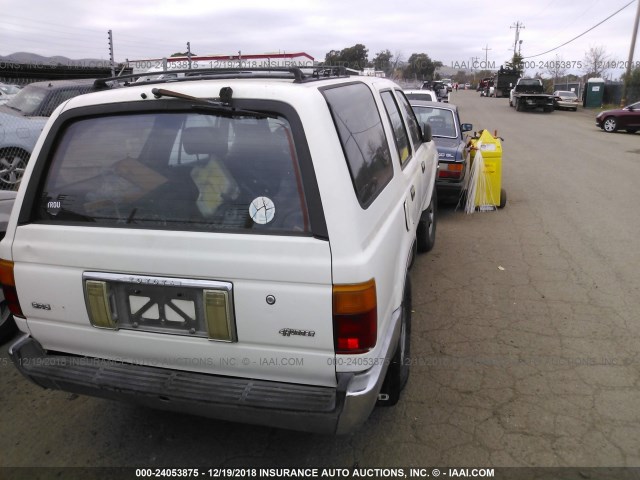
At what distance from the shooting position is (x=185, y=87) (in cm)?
229

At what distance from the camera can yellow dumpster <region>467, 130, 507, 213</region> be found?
7.23m

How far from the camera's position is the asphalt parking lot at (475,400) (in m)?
2.68

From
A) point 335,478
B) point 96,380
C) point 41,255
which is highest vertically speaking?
point 41,255

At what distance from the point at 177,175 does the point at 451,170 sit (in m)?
5.53

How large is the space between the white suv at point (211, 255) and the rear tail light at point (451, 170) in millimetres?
4802

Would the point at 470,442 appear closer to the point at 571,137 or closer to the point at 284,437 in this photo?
the point at 284,437

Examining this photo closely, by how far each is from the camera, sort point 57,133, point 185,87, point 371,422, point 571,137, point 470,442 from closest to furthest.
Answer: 1. point 185,87
2. point 57,133
3. point 470,442
4. point 371,422
5. point 571,137

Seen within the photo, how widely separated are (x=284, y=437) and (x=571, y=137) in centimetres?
1762

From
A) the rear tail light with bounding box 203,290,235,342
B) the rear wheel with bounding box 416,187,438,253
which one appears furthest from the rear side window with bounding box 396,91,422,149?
the rear tail light with bounding box 203,290,235,342

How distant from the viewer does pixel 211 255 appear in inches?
83.4

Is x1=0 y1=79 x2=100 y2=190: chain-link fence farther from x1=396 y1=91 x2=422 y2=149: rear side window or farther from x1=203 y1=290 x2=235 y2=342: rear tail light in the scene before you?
x1=203 y1=290 x2=235 y2=342: rear tail light

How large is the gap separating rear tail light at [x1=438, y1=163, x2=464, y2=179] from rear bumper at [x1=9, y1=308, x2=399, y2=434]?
510 centimetres

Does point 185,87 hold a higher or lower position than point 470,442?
higher

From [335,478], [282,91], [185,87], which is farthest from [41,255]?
[335,478]
